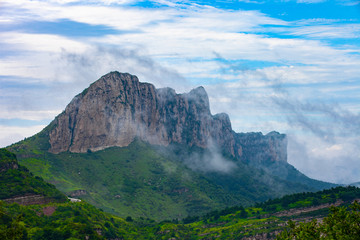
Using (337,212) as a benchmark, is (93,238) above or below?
below

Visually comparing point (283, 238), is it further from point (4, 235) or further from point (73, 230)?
point (73, 230)

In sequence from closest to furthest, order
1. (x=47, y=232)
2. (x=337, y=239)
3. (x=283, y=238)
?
(x=337, y=239) < (x=283, y=238) < (x=47, y=232)

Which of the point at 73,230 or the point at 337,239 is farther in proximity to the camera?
the point at 73,230

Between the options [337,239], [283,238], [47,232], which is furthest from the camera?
[47,232]

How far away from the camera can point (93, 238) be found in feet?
655

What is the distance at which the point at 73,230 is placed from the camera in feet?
648

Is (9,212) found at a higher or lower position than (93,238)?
higher

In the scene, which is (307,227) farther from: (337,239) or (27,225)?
(27,225)

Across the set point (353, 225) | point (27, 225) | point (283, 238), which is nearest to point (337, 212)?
point (353, 225)

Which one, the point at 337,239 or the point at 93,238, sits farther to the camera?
the point at 93,238

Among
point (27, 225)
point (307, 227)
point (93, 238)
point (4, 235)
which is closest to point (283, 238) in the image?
point (307, 227)

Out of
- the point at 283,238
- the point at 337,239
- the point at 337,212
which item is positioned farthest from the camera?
the point at 283,238

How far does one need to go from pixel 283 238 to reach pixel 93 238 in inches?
3861

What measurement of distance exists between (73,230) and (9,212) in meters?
27.5
